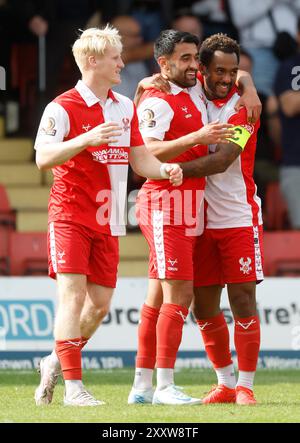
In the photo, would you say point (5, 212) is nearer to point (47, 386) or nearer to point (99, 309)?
point (47, 386)

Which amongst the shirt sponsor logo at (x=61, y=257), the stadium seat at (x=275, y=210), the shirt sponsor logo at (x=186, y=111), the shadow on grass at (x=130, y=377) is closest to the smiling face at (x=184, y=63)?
the shirt sponsor logo at (x=186, y=111)

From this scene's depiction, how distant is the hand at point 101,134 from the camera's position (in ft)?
25.7

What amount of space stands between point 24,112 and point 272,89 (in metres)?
2.98

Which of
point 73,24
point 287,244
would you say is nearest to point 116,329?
point 287,244

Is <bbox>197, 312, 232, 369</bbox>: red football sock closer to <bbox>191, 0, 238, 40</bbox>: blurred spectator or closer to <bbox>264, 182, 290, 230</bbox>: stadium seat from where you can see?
<bbox>264, 182, 290, 230</bbox>: stadium seat

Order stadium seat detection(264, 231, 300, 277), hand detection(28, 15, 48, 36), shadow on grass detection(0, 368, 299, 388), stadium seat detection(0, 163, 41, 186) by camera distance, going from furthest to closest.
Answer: stadium seat detection(0, 163, 41, 186) < hand detection(28, 15, 48, 36) < stadium seat detection(264, 231, 300, 277) < shadow on grass detection(0, 368, 299, 388)

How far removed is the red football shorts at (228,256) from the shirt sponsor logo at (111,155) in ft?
2.45

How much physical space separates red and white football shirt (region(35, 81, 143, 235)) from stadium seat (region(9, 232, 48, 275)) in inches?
203

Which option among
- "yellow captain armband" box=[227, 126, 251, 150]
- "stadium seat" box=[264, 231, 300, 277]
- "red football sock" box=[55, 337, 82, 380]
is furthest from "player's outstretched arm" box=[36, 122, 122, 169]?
"stadium seat" box=[264, 231, 300, 277]

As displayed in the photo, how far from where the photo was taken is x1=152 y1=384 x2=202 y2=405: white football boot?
840 cm

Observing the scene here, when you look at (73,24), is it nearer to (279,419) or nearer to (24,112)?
(24,112)

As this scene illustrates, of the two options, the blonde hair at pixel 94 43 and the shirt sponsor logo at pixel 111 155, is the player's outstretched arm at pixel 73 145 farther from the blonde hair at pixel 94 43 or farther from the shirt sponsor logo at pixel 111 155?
the blonde hair at pixel 94 43

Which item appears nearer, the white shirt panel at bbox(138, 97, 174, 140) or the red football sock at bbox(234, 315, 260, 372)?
the white shirt panel at bbox(138, 97, 174, 140)
